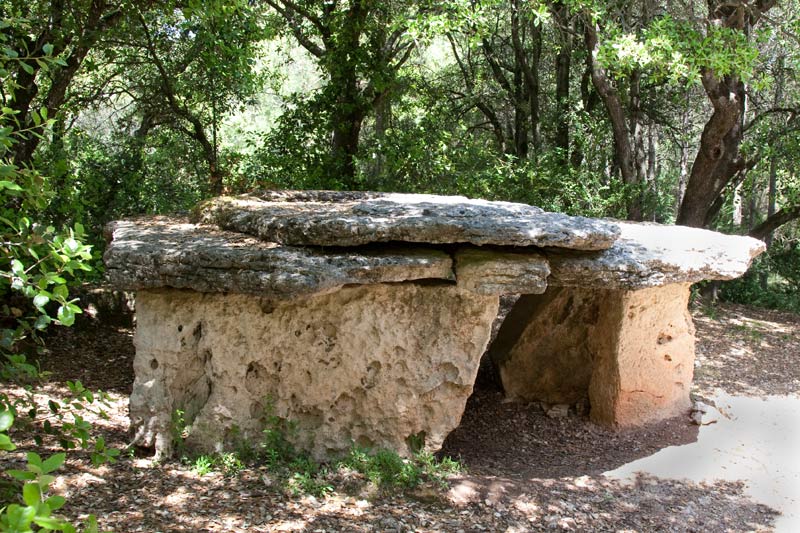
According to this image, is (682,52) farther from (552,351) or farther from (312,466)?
(312,466)

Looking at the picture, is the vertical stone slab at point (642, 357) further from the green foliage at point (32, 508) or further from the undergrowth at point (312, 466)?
the green foliage at point (32, 508)

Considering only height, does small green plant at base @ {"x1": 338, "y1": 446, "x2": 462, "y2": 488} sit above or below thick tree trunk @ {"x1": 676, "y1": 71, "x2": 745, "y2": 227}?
below

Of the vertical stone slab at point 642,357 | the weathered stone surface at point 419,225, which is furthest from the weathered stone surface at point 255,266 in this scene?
the vertical stone slab at point 642,357

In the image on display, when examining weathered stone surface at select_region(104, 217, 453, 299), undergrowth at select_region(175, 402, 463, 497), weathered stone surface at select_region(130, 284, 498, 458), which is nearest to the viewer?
weathered stone surface at select_region(104, 217, 453, 299)

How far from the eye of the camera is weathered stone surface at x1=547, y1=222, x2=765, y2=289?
5844 millimetres

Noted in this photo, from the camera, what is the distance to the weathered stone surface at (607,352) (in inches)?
273

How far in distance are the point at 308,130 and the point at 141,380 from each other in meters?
5.10

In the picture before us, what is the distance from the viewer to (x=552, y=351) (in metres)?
8.14

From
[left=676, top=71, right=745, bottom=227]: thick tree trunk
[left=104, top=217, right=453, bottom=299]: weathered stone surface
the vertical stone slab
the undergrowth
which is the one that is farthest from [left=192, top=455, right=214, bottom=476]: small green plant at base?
[left=676, top=71, right=745, bottom=227]: thick tree trunk

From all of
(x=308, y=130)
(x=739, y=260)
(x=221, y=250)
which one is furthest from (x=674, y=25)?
(x=221, y=250)

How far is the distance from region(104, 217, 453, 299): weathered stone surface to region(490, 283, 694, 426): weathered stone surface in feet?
7.73

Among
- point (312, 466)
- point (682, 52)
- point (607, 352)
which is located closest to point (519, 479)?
point (312, 466)

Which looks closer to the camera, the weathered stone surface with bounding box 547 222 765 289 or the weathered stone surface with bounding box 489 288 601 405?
the weathered stone surface with bounding box 547 222 765 289

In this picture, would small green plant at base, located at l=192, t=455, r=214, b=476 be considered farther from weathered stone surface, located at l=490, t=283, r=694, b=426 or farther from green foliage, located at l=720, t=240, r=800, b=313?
green foliage, located at l=720, t=240, r=800, b=313
